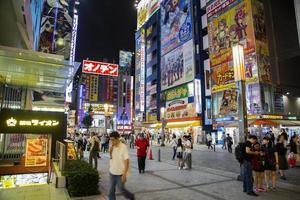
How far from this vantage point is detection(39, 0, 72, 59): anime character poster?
2131 cm

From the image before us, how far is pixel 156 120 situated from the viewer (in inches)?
2029

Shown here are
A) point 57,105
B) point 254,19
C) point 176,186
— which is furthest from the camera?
point 254,19

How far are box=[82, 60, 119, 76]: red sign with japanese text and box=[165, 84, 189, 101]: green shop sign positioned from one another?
22.7 metres

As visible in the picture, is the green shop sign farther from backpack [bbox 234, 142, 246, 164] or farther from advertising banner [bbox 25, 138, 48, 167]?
backpack [bbox 234, 142, 246, 164]

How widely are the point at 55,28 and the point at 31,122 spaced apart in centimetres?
1405

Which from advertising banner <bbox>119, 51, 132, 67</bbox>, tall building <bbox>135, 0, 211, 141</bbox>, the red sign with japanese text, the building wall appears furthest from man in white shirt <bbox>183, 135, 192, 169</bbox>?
advertising banner <bbox>119, 51, 132, 67</bbox>

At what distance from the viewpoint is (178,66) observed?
45031 millimetres

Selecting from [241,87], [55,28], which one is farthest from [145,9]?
[241,87]

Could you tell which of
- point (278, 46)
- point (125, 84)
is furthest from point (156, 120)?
point (125, 84)

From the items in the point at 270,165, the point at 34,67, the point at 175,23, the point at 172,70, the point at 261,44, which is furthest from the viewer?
the point at 175,23

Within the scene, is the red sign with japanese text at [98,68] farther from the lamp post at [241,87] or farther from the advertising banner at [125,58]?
the advertising banner at [125,58]

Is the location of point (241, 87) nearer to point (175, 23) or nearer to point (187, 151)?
point (187, 151)

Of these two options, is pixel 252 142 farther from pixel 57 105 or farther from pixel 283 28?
pixel 283 28

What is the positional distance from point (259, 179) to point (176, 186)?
103 inches
